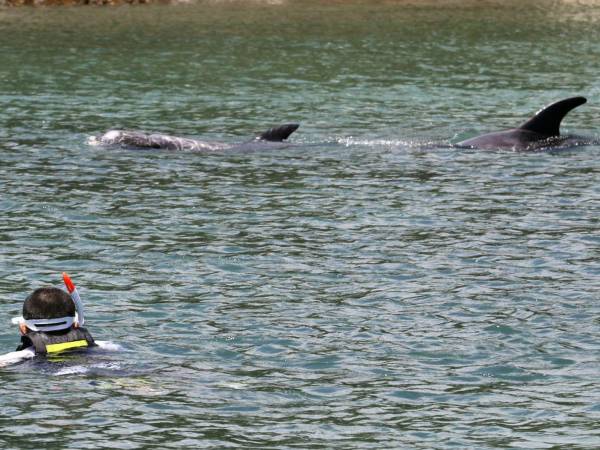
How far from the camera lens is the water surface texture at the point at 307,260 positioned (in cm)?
1253

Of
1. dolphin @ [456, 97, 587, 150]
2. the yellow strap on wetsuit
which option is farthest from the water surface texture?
dolphin @ [456, 97, 587, 150]

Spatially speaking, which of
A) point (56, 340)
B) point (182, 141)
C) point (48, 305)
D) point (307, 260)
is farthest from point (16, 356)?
point (182, 141)

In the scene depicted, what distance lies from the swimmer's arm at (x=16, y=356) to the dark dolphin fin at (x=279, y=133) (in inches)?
605

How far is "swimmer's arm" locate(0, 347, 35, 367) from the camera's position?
13.3m

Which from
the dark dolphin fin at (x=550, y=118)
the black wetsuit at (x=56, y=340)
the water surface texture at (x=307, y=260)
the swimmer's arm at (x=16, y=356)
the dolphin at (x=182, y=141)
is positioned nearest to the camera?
the water surface texture at (x=307, y=260)

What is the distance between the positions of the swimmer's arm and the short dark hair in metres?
0.40

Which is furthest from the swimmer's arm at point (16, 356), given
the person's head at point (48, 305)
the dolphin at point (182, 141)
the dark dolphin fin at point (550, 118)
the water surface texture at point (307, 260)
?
the dark dolphin fin at point (550, 118)

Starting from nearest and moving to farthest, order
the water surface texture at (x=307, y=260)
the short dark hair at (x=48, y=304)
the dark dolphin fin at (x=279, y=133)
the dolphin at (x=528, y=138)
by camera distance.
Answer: the water surface texture at (x=307, y=260) → the short dark hair at (x=48, y=304) → the dolphin at (x=528, y=138) → the dark dolphin fin at (x=279, y=133)

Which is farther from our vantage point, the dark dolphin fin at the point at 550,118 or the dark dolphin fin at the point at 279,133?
the dark dolphin fin at the point at 279,133

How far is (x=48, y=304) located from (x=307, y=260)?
6273 mm

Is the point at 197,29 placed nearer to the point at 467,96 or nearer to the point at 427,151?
the point at 467,96

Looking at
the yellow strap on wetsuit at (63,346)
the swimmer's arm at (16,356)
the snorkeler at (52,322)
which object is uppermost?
the snorkeler at (52,322)

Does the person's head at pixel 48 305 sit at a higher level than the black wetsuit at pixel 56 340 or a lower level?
higher

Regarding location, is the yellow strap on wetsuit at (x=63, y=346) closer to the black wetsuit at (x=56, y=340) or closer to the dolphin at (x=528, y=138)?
the black wetsuit at (x=56, y=340)
